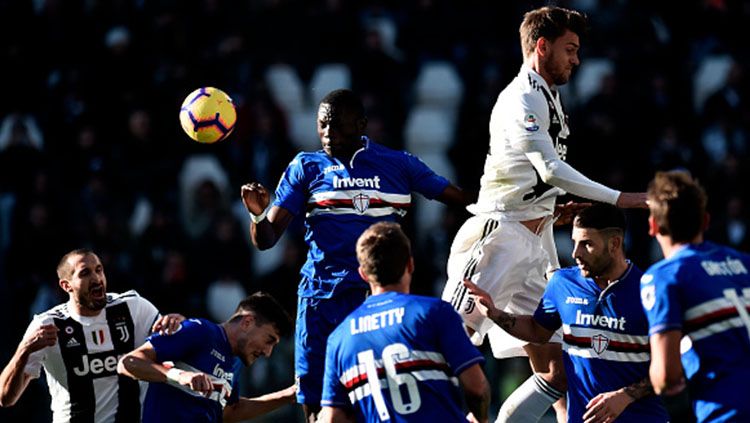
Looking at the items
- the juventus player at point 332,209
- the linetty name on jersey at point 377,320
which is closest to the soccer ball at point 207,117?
the juventus player at point 332,209

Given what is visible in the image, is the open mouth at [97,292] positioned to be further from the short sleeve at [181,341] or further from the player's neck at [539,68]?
the player's neck at [539,68]

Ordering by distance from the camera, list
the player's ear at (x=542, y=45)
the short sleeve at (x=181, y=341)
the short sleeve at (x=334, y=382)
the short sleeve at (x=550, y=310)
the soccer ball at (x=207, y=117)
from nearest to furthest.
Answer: the short sleeve at (x=334, y=382) < the short sleeve at (x=181, y=341) < the short sleeve at (x=550, y=310) < the player's ear at (x=542, y=45) < the soccer ball at (x=207, y=117)

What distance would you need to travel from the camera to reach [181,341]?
9430mm

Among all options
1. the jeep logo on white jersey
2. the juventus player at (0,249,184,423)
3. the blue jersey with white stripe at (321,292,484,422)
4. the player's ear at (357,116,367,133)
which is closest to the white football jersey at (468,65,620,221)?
the player's ear at (357,116,367,133)

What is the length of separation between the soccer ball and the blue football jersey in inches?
70.3

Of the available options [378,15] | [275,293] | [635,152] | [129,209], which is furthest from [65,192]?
[635,152]

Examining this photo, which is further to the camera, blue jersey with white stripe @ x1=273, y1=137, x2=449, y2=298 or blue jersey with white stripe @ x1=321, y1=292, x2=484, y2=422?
blue jersey with white stripe @ x1=273, y1=137, x2=449, y2=298

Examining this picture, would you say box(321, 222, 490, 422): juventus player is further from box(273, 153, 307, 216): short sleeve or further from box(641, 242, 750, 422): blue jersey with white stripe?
box(273, 153, 307, 216): short sleeve

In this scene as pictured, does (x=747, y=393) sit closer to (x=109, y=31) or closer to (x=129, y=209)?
(x=129, y=209)

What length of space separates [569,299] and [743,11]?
1152 centimetres

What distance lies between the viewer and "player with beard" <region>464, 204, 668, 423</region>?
9.42 meters

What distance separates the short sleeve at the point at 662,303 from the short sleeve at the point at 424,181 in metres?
2.76

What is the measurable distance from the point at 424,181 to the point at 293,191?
0.95 meters

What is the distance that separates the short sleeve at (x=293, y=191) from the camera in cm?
1005
